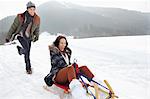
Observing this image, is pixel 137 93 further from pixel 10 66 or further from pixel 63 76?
pixel 10 66

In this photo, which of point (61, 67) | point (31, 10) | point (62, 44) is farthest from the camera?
point (31, 10)

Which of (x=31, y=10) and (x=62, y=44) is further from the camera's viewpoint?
(x=31, y=10)

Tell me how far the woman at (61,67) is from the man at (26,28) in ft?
4.73

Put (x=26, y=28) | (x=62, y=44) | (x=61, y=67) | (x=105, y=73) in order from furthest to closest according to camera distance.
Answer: (x=105, y=73) < (x=26, y=28) < (x=62, y=44) < (x=61, y=67)

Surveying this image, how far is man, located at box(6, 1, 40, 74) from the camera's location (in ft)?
16.9

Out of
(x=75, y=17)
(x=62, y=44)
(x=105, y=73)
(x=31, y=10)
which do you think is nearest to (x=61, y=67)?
(x=62, y=44)

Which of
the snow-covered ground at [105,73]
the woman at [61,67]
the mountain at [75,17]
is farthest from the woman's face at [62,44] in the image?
the mountain at [75,17]

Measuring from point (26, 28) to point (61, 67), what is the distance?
1.77 metres

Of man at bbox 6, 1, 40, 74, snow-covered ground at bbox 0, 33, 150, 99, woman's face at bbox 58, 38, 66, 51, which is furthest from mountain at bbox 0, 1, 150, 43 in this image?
woman's face at bbox 58, 38, 66, 51

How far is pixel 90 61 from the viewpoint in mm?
7031

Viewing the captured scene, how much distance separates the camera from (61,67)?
150 inches

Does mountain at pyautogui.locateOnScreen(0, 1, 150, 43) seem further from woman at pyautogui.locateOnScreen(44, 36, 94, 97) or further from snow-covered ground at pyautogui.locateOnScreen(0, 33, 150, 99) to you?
woman at pyautogui.locateOnScreen(44, 36, 94, 97)

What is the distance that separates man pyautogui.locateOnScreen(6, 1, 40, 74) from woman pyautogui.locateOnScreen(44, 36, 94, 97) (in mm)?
1442

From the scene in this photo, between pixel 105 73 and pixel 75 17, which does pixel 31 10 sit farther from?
pixel 75 17
